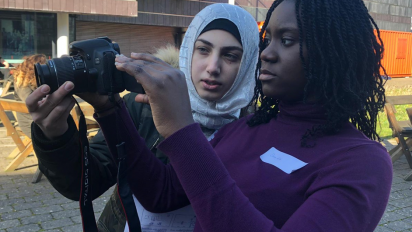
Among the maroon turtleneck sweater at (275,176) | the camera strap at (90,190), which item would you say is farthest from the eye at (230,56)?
the camera strap at (90,190)

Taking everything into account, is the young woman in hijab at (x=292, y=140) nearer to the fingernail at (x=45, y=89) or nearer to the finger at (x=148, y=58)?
the finger at (x=148, y=58)

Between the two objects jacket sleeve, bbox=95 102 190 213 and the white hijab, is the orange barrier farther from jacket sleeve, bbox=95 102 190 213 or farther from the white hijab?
jacket sleeve, bbox=95 102 190 213

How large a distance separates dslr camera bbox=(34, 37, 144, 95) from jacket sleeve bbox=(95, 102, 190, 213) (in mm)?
146

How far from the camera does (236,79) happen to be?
6.89 ft

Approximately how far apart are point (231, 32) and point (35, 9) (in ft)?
43.3

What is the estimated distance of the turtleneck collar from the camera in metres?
1.41

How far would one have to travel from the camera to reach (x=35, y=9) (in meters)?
13.7

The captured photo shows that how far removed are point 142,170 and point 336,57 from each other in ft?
2.52

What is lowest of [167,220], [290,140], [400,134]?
[400,134]

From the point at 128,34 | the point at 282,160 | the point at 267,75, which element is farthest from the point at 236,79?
the point at 128,34

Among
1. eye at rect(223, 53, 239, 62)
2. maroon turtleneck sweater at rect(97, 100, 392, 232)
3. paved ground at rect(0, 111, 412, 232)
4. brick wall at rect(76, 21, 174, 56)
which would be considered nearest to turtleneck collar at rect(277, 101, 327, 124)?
maroon turtleneck sweater at rect(97, 100, 392, 232)

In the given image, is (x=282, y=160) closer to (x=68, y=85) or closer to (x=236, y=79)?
(x=68, y=85)

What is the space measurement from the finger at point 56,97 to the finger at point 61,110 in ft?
0.04

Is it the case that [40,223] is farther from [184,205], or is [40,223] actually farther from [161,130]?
[161,130]
